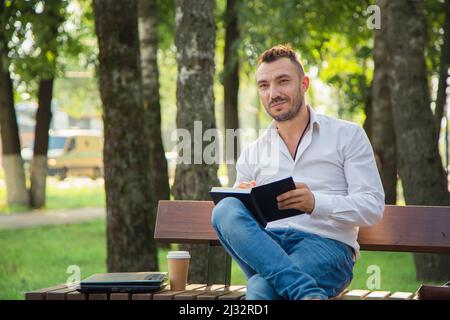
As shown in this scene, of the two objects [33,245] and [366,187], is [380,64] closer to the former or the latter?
[33,245]

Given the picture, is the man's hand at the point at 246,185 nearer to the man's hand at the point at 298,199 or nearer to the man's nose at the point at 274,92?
the man's hand at the point at 298,199

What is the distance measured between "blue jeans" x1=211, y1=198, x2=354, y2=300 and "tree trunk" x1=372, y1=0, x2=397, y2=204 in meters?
9.34

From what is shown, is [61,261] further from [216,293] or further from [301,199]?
Answer: [301,199]

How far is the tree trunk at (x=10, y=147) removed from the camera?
2198 centimetres

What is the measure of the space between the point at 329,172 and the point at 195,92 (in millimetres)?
3471

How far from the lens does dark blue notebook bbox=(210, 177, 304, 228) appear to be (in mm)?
5078

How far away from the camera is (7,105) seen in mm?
21984

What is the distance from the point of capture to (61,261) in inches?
543

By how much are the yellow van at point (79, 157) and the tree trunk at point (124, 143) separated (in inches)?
1331

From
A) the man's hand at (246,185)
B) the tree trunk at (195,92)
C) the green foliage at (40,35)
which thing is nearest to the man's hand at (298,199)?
the man's hand at (246,185)

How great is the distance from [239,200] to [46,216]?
17.2m

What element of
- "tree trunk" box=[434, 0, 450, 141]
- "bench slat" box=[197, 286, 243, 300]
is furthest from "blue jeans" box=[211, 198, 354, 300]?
"tree trunk" box=[434, 0, 450, 141]

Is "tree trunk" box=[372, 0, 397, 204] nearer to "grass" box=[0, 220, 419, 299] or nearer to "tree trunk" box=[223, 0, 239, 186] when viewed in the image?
"grass" box=[0, 220, 419, 299]

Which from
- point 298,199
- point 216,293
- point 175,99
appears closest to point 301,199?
point 298,199
